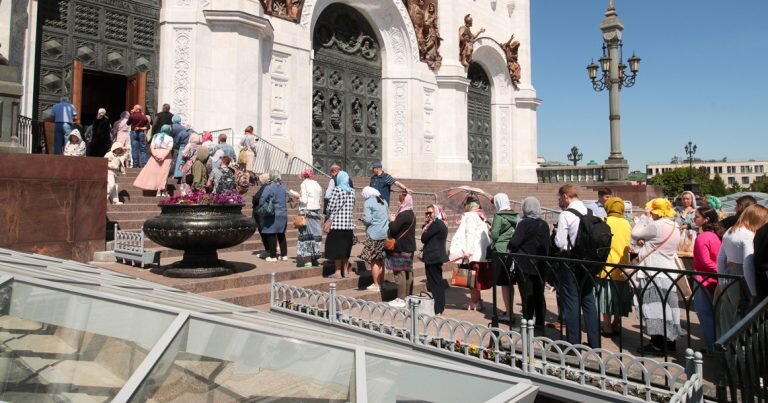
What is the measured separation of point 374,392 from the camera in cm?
177

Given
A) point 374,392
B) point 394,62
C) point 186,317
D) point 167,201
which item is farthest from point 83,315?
point 394,62

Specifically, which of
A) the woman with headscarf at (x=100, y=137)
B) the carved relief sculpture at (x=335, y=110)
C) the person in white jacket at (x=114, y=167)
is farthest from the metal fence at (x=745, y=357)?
the carved relief sculpture at (x=335, y=110)

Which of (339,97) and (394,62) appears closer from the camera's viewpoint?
(339,97)

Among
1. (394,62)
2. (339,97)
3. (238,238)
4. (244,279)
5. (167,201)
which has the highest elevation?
(394,62)

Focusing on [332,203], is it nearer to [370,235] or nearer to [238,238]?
[370,235]

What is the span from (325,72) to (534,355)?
15.4m

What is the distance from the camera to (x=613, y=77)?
22.7 metres

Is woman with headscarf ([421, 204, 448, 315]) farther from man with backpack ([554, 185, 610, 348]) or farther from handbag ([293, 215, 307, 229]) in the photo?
handbag ([293, 215, 307, 229])

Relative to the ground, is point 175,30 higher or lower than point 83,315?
higher

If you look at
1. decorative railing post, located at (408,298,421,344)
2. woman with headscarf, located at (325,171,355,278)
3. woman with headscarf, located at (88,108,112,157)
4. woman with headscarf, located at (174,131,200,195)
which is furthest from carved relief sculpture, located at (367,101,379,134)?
decorative railing post, located at (408,298,421,344)

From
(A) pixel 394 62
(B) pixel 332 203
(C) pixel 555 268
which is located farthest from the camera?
(A) pixel 394 62

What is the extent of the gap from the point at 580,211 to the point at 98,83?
18.9 metres

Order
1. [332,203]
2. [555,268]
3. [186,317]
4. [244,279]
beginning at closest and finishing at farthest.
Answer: [186,317] → [555,268] → [244,279] → [332,203]

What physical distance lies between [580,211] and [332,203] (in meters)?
3.55
